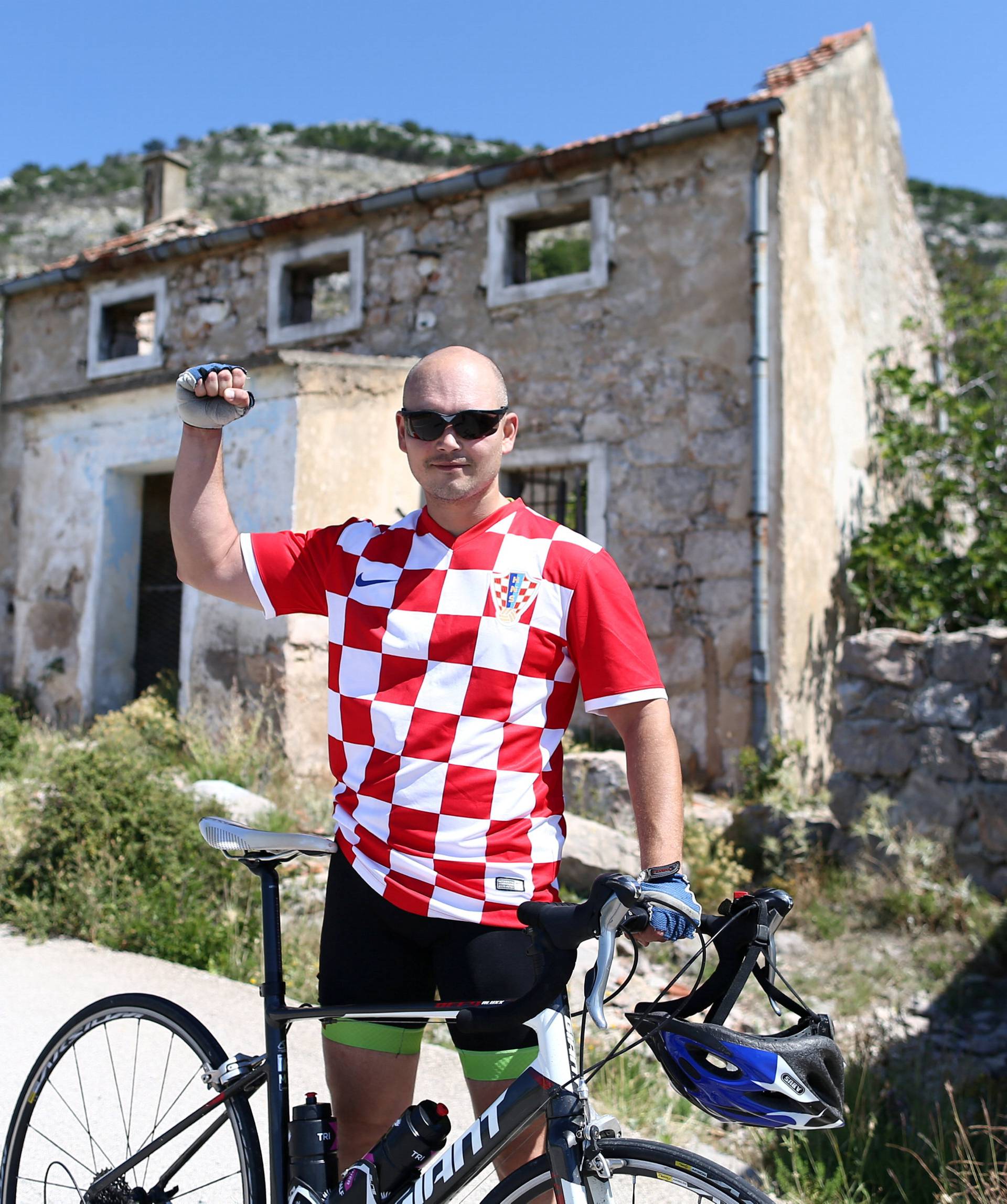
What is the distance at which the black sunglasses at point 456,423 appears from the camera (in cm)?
203

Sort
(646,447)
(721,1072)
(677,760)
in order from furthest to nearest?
(646,447) → (677,760) → (721,1072)

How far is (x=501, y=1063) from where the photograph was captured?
1836 millimetres

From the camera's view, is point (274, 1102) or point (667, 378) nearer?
point (274, 1102)

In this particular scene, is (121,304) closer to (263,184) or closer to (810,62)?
(810,62)

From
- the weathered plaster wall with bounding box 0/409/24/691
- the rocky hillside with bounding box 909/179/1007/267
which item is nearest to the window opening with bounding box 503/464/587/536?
the weathered plaster wall with bounding box 0/409/24/691

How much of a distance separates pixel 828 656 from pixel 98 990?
6.36 metres

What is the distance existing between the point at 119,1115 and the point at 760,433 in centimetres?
666

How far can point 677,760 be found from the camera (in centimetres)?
195

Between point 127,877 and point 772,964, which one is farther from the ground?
point 772,964

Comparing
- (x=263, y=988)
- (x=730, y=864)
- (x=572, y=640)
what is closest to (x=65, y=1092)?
(x=263, y=988)

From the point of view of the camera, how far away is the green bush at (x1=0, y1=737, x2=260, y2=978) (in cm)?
462

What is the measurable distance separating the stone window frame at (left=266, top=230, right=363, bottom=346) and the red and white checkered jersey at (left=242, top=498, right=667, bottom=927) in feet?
27.7

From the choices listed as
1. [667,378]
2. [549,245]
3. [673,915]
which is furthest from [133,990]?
Answer: [549,245]

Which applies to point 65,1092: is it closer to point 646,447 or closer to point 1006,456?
point 646,447
